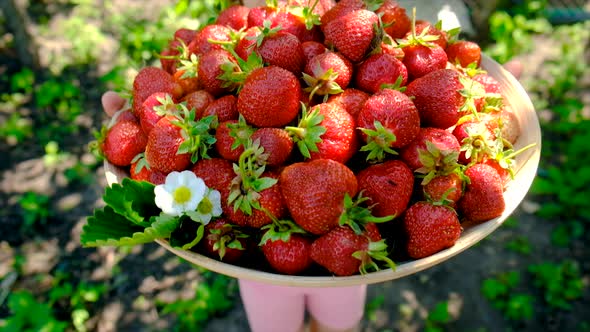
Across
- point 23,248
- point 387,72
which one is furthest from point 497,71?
point 23,248

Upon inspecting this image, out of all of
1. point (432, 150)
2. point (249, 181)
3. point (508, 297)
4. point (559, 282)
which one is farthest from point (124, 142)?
point (559, 282)

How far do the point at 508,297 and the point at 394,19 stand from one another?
1616 millimetres

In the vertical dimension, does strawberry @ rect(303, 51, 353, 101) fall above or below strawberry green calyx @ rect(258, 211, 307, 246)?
above

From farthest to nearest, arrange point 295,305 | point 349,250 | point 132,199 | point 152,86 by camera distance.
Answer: point 295,305
point 152,86
point 132,199
point 349,250

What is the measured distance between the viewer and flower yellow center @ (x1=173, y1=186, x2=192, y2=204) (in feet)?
4.30

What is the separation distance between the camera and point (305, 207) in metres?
1.29

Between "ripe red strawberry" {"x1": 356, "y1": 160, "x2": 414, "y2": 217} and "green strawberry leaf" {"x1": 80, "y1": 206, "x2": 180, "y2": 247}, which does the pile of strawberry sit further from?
"green strawberry leaf" {"x1": 80, "y1": 206, "x2": 180, "y2": 247}

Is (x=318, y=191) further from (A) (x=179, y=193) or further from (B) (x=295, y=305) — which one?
(B) (x=295, y=305)

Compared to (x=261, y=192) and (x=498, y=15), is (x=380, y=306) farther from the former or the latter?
(x=498, y=15)

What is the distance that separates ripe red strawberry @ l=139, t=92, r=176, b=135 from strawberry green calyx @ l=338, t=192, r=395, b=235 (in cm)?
60

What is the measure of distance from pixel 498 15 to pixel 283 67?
2784 millimetres

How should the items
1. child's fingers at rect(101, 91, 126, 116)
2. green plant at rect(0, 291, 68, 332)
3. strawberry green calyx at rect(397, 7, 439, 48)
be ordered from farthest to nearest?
green plant at rect(0, 291, 68, 332), child's fingers at rect(101, 91, 126, 116), strawberry green calyx at rect(397, 7, 439, 48)

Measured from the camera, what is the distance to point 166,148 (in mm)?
1385

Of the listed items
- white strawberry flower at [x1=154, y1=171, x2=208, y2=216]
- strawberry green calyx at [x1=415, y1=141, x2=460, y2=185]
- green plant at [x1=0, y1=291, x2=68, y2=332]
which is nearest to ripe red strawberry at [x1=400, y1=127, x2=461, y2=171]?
strawberry green calyx at [x1=415, y1=141, x2=460, y2=185]
